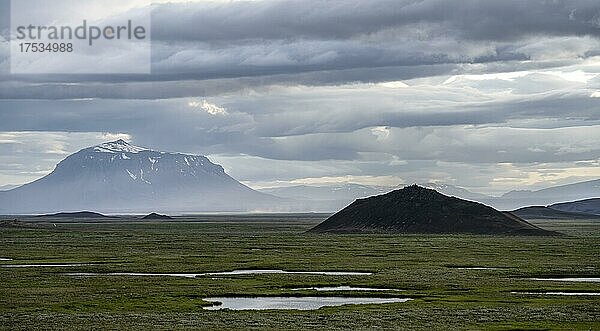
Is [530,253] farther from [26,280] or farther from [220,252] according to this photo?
[26,280]

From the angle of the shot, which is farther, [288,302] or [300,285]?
[300,285]

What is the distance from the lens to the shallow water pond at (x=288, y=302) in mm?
57000

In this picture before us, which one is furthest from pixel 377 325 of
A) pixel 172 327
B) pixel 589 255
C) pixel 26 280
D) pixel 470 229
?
pixel 470 229

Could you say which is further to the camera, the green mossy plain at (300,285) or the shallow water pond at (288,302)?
the shallow water pond at (288,302)

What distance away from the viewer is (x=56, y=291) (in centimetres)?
6444

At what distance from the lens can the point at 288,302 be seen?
Result: 6006cm

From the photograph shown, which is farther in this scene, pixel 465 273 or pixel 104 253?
pixel 104 253

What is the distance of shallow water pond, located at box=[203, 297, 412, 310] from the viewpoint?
5700 cm

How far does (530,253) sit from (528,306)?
197 ft

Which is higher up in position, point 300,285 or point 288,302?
point 300,285

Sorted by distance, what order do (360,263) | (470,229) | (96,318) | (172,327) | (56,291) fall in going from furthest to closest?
(470,229) → (360,263) → (56,291) → (96,318) → (172,327)

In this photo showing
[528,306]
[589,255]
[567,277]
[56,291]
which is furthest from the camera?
[589,255]

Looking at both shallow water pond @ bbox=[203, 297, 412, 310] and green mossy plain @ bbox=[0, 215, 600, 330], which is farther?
shallow water pond @ bbox=[203, 297, 412, 310]

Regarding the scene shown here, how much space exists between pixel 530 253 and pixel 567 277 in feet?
114
